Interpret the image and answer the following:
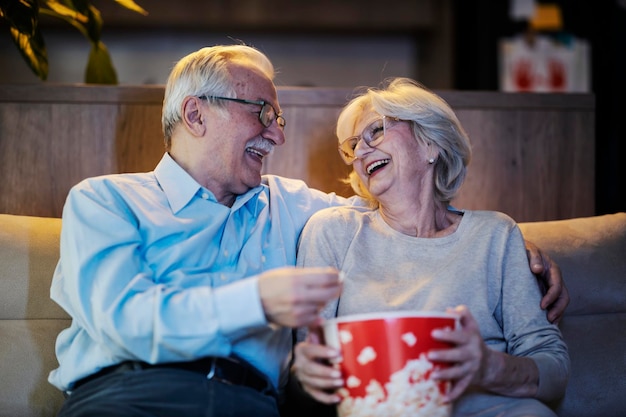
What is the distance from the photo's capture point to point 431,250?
5.33 feet

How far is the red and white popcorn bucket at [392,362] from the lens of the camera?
1.10 meters

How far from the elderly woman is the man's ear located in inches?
13.0

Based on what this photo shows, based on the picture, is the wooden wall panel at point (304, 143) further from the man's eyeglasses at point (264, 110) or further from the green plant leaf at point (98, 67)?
the man's eyeglasses at point (264, 110)

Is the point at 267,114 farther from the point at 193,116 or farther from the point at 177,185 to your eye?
the point at 177,185

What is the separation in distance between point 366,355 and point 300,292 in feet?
0.47

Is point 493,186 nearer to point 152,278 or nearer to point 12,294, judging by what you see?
point 152,278

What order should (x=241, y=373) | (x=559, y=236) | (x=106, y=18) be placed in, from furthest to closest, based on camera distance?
1. (x=106, y=18)
2. (x=559, y=236)
3. (x=241, y=373)

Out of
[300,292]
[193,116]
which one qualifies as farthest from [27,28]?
[300,292]

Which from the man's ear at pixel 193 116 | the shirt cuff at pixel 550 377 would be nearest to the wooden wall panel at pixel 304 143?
the man's ear at pixel 193 116

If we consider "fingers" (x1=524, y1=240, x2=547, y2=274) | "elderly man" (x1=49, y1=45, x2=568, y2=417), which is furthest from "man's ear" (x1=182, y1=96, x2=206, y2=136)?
"fingers" (x1=524, y1=240, x2=547, y2=274)

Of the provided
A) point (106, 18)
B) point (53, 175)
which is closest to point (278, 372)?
point (53, 175)

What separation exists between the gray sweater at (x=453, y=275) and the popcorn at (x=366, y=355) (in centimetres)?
42

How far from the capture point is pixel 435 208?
1755mm

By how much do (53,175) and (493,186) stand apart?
125 cm
